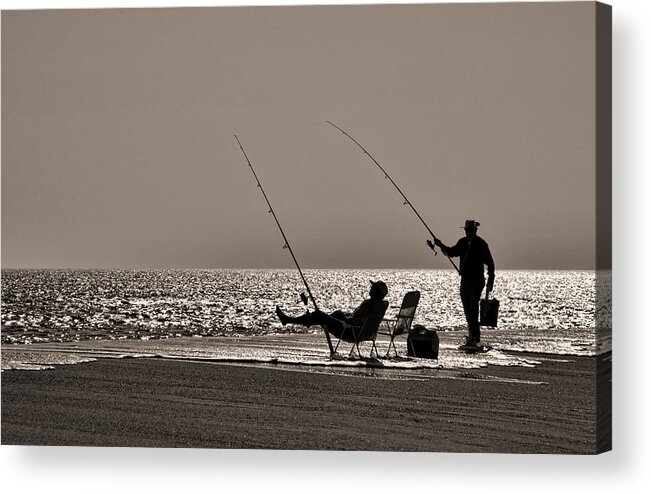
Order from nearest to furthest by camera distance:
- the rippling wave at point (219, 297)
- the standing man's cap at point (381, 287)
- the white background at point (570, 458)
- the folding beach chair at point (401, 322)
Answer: the white background at point (570, 458) → the rippling wave at point (219, 297) → the folding beach chair at point (401, 322) → the standing man's cap at point (381, 287)

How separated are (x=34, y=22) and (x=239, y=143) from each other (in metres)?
1.59

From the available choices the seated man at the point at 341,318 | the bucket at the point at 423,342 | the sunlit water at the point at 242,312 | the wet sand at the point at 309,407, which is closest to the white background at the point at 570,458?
the wet sand at the point at 309,407

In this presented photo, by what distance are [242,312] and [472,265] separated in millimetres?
1685

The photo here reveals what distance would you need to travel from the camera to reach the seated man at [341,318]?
24.8ft

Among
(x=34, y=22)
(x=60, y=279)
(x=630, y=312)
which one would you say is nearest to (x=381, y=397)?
(x=630, y=312)

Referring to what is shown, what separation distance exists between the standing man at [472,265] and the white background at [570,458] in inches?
32.1

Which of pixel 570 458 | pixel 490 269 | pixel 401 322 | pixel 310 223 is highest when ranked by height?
pixel 310 223

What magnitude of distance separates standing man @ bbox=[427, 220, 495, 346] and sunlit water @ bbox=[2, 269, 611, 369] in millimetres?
67

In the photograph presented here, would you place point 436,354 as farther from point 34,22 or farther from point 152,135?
point 34,22

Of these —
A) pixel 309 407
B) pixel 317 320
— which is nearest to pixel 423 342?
pixel 317 320

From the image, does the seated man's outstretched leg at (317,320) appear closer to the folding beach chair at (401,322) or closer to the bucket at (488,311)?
the folding beach chair at (401,322)

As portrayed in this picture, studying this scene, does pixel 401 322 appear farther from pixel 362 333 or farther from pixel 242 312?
pixel 242 312

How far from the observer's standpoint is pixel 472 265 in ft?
24.6

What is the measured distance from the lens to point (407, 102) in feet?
24.6
